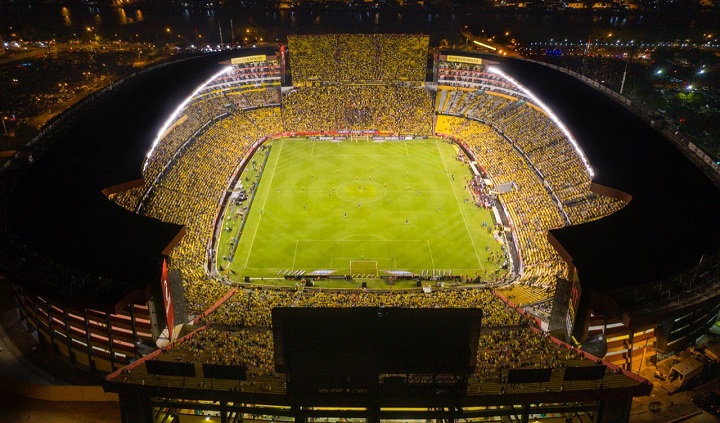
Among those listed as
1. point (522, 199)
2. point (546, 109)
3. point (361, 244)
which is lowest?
point (361, 244)

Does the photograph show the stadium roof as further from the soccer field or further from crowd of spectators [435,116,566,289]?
the soccer field

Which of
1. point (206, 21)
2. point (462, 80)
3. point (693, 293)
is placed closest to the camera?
point (693, 293)

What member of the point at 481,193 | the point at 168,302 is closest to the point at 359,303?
the point at 168,302

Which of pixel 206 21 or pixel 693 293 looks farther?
pixel 206 21

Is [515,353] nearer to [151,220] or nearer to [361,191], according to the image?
[151,220]

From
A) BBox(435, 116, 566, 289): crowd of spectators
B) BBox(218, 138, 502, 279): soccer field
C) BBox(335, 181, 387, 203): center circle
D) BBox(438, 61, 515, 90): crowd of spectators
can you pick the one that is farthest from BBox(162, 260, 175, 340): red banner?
BBox(438, 61, 515, 90): crowd of spectators

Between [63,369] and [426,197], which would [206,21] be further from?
[63,369]

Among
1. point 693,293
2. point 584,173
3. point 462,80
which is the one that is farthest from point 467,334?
point 462,80
